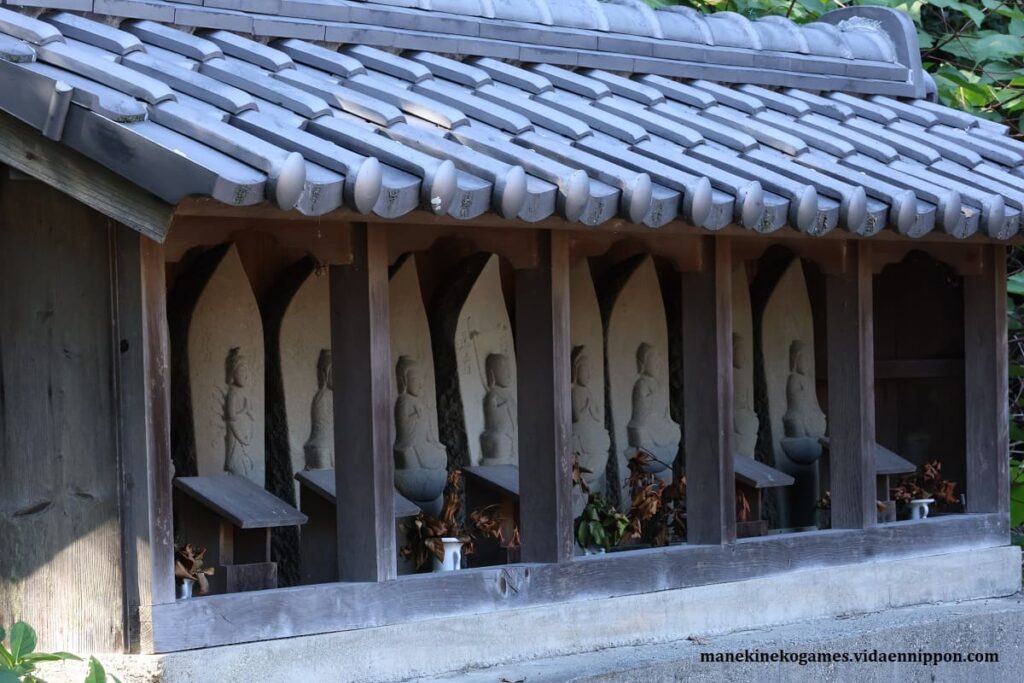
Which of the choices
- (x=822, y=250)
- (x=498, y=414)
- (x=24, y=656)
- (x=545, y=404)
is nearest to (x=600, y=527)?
(x=498, y=414)

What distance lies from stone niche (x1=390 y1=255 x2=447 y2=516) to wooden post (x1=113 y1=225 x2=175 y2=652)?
74.0 inches

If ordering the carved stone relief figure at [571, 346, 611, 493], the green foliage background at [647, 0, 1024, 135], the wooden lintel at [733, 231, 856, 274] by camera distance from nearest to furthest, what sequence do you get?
the wooden lintel at [733, 231, 856, 274]
the carved stone relief figure at [571, 346, 611, 493]
the green foliage background at [647, 0, 1024, 135]

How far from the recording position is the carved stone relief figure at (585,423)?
695 cm

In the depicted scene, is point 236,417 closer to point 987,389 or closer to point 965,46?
point 987,389

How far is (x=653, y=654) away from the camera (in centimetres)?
559

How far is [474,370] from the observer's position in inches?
259

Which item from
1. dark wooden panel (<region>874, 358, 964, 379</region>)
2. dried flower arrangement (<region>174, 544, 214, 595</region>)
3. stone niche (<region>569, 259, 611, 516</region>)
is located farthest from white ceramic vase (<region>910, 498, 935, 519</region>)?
dried flower arrangement (<region>174, 544, 214, 595</region>)

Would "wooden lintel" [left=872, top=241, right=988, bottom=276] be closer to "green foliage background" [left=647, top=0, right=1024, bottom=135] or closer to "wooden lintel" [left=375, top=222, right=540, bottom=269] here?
"wooden lintel" [left=375, top=222, right=540, bottom=269]

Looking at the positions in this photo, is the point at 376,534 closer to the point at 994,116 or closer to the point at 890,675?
the point at 890,675

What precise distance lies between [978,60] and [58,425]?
289 inches

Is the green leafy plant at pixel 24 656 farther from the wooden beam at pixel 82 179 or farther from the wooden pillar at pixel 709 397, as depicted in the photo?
the wooden pillar at pixel 709 397

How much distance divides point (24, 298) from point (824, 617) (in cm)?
349

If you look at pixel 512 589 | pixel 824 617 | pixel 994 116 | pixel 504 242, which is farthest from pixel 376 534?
pixel 994 116

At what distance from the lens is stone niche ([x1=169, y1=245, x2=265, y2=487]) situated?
566cm
